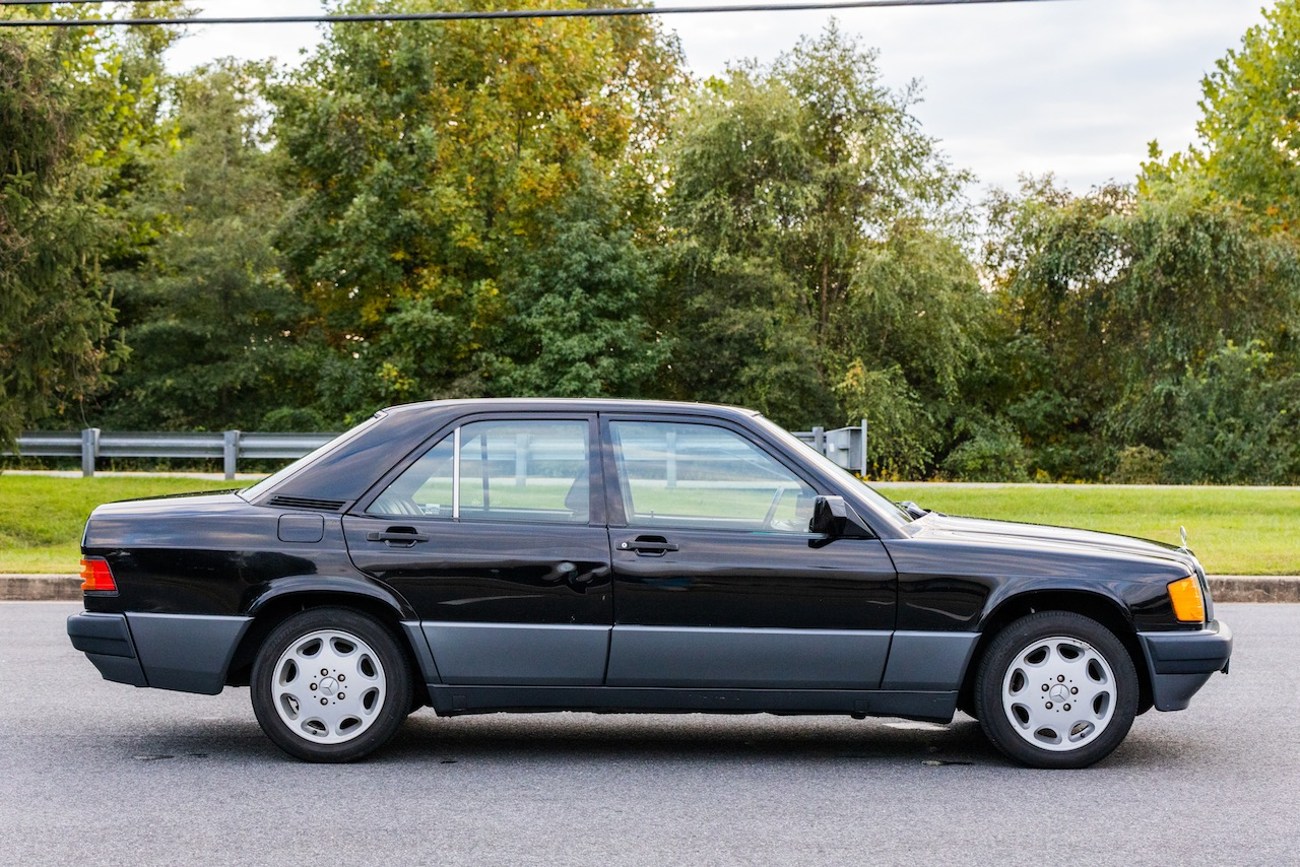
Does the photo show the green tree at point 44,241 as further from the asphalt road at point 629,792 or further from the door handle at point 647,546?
the door handle at point 647,546

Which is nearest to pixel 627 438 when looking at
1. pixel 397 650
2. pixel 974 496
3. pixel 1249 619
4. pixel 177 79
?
pixel 397 650

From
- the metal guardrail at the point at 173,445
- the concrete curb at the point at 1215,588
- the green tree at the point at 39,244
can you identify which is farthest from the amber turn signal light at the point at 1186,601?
the metal guardrail at the point at 173,445

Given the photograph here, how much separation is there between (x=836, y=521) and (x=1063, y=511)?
15.7 metres

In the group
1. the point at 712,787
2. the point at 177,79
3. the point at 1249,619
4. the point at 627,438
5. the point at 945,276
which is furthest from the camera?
the point at 177,79

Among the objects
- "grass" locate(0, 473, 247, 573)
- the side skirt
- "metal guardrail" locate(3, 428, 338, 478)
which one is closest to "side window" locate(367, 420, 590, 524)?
the side skirt

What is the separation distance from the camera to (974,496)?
2247cm

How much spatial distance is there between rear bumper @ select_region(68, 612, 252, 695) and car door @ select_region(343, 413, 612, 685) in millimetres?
707

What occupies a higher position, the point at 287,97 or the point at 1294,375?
the point at 287,97

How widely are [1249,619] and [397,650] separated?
802 centimetres

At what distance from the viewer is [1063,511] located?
21.1m

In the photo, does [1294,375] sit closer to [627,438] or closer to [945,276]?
[945,276]

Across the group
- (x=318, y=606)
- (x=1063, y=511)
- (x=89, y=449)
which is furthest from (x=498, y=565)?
(x=89, y=449)

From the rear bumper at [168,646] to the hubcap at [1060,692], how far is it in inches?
133

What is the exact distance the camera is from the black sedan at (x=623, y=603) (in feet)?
20.6
